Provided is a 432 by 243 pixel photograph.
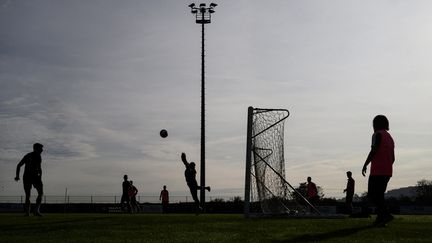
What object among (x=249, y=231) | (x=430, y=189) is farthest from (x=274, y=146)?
(x=430, y=189)

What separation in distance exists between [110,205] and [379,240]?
124 feet

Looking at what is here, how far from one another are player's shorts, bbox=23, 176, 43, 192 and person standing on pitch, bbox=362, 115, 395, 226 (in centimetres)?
904

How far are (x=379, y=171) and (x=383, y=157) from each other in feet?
0.82

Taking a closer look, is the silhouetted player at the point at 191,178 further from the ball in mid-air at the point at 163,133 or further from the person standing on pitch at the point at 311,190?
the ball in mid-air at the point at 163,133

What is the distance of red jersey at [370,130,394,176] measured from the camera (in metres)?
8.68

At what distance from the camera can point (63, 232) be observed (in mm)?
7434

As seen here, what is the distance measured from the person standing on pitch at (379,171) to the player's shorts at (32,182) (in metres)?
9.04

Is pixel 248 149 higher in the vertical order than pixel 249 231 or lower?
higher

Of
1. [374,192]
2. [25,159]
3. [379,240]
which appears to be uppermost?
[25,159]

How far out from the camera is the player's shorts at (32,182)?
13922 mm

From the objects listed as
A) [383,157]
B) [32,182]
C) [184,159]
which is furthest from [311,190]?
[383,157]

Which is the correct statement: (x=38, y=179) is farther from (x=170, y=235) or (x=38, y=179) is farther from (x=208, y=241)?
(x=208, y=241)

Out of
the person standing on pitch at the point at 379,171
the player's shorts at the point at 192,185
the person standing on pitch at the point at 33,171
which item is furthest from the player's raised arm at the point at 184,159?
the person standing on pitch at the point at 379,171

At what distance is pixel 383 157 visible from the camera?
8.72 m
